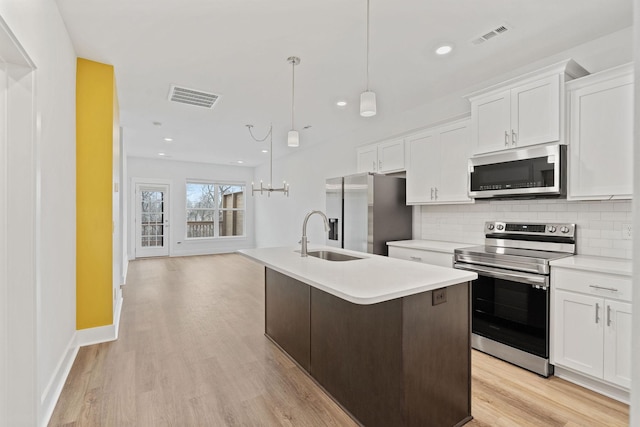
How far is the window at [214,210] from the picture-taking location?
8.98 meters

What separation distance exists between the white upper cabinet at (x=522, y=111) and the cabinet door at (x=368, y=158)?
152 centimetres

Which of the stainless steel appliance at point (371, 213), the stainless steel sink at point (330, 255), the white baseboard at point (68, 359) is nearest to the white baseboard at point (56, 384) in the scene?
the white baseboard at point (68, 359)

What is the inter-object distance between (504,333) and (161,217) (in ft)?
27.3

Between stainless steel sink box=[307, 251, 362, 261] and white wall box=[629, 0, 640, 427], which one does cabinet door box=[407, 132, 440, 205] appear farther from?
white wall box=[629, 0, 640, 427]

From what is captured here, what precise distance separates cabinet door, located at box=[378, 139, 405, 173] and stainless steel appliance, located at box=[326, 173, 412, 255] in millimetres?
178

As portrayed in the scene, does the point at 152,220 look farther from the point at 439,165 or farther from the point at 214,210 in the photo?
the point at 439,165

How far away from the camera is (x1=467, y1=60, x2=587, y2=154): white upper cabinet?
101 inches

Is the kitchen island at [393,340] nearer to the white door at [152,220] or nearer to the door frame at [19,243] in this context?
the door frame at [19,243]

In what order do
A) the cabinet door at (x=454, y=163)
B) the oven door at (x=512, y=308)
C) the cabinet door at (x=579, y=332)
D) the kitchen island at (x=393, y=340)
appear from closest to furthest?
1. the kitchen island at (x=393, y=340)
2. the cabinet door at (x=579, y=332)
3. the oven door at (x=512, y=308)
4. the cabinet door at (x=454, y=163)

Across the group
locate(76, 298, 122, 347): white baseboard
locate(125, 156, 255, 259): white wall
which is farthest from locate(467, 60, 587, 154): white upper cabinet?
locate(125, 156, 255, 259): white wall

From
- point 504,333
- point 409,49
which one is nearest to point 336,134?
point 409,49

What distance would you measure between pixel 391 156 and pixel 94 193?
3380 millimetres

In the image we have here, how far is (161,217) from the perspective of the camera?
856 cm

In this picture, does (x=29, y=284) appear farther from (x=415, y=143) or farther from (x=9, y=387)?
(x=415, y=143)
